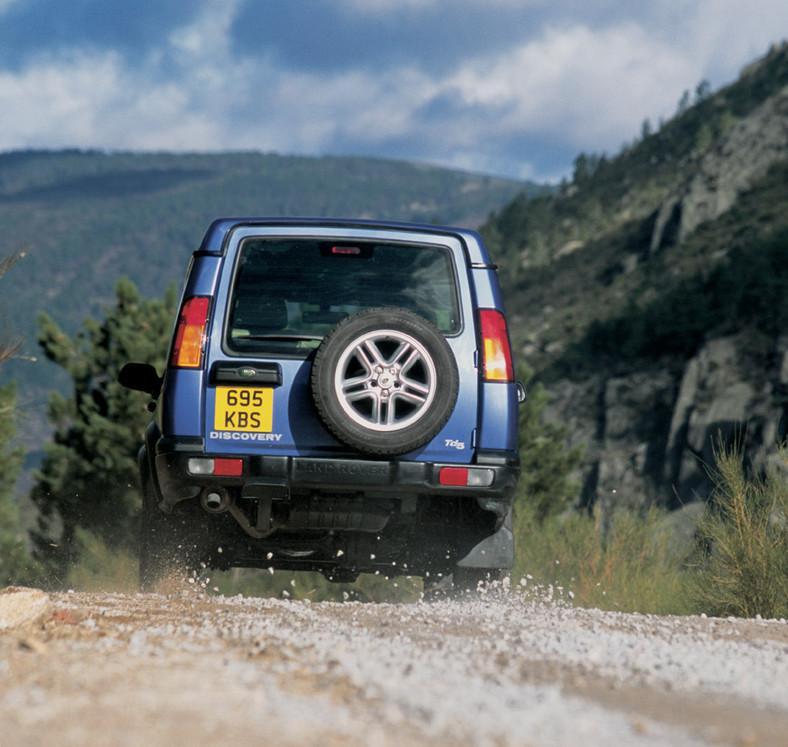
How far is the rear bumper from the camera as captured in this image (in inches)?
202

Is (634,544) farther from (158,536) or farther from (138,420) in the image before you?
(138,420)

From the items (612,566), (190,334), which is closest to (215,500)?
(190,334)

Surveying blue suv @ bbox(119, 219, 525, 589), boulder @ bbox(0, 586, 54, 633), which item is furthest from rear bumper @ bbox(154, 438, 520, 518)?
boulder @ bbox(0, 586, 54, 633)

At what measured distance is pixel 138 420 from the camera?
17859mm

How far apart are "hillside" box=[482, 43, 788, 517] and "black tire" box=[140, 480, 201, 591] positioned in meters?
12.0

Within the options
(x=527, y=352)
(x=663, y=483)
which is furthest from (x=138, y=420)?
(x=527, y=352)

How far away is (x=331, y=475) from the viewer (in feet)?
16.8

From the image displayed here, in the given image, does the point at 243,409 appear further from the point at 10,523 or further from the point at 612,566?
the point at 10,523

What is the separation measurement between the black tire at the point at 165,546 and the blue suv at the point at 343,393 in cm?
3

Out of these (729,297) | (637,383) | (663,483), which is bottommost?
(663,483)

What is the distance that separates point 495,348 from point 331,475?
112 centimetres

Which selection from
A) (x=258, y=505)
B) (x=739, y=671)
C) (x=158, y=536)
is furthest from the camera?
(x=158, y=536)

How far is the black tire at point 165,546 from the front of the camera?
6.01 meters

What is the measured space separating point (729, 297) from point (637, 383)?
5467 mm
